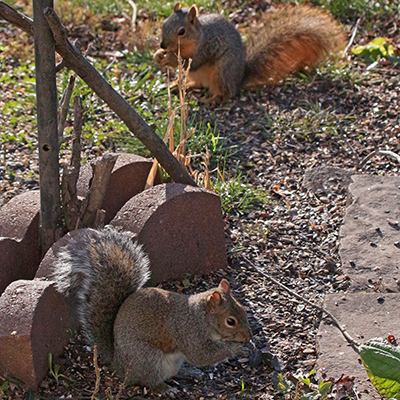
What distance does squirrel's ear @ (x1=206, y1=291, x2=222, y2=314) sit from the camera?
2.85 metres

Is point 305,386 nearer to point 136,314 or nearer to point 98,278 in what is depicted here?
point 136,314

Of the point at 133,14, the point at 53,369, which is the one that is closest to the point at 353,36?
the point at 133,14

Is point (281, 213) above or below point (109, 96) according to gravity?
below

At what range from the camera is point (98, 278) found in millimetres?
2793

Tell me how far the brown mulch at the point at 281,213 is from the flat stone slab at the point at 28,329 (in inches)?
3.6

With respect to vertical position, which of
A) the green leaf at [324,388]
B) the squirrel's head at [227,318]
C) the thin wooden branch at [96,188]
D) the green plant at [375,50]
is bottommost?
the green leaf at [324,388]

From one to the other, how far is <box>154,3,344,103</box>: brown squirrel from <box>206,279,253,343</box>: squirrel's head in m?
2.87

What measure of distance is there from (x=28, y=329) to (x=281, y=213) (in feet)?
6.69

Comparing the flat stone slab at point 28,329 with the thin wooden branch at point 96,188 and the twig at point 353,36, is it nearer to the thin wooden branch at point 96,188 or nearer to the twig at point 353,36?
the thin wooden branch at point 96,188

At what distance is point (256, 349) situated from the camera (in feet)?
10.1

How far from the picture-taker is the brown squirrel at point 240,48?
219 inches

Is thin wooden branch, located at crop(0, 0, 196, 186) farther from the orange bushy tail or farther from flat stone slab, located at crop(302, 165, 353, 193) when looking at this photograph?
the orange bushy tail

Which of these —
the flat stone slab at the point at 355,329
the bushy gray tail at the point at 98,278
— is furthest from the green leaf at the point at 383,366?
the bushy gray tail at the point at 98,278

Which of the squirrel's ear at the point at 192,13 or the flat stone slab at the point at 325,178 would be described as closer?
the flat stone slab at the point at 325,178
